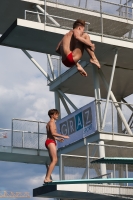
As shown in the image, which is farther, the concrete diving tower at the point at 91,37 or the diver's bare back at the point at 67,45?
the concrete diving tower at the point at 91,37

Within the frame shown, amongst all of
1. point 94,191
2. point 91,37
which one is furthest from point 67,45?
point 91,37

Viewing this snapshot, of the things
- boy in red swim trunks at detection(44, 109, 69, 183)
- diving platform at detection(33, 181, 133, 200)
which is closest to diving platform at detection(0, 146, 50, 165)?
diving platform at detection(33, 181, 133, 200)

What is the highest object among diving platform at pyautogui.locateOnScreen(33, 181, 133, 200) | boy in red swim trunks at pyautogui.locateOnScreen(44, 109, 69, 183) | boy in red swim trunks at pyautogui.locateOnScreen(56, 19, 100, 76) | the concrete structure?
the concrete structure

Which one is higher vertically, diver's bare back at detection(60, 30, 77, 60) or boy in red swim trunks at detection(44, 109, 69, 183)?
diver's bare back at detection(60, 30, 77, 60)

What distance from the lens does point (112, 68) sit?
2955 cm

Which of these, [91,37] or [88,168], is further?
[91,37]

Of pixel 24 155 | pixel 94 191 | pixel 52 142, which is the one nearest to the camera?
pixel 52 142

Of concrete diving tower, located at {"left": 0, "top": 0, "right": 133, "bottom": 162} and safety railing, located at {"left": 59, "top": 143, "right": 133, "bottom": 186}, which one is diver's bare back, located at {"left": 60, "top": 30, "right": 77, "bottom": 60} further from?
concrete diving tower, located at {"left": 0, "top": 0, "right": 133, "bottom": 162}

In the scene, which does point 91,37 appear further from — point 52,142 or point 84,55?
point 52,142

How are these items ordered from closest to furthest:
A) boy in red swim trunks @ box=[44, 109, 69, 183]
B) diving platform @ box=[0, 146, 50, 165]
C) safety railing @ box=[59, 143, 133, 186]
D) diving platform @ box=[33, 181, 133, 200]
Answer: boy in red swim trunks @ box=[44, 109, 69, 183], diving platform @ box=[33, 181, 133, 200], safety railing @ box=[59, 143, 133, 186], diving platform @ box=[0, 146, 50, 165]

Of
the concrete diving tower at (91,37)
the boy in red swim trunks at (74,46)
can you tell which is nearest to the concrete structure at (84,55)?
the concrete diving tower at (91,37)

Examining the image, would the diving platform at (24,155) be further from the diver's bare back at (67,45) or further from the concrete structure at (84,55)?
the diver's bare back at (67,45)

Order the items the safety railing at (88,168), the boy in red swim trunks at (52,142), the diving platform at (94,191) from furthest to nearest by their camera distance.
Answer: the safety railing at (88,168) → the diving platform at (94,191) → the boy in red swim trunks at (52,142)

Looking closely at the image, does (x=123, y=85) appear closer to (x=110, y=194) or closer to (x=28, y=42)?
(x=28, y=42)
